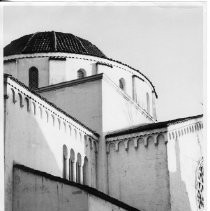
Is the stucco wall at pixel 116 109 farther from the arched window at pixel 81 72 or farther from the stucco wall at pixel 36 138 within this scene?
the arched window at pixel 81 72

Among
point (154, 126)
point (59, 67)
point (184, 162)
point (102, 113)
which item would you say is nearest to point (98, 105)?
point (102, 113)

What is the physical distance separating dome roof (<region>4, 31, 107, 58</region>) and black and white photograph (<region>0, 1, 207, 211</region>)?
52 millimetres

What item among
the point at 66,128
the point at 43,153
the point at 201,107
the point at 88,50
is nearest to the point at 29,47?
the point at 88,50

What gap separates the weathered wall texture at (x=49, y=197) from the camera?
875 cm

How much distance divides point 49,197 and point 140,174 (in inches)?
118

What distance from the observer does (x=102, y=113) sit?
12.4 m

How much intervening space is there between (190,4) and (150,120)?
6584 millimetres

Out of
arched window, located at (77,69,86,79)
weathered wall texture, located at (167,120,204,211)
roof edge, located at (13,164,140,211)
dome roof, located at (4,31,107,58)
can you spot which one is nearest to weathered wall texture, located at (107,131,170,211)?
weathered wall texture, located at (167,120,204,211)

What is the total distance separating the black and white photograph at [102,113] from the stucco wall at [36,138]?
Result: 18 millimetres

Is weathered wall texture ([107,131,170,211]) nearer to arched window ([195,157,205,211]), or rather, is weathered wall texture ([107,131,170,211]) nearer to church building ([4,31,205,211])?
church building ([4,31,205,211])

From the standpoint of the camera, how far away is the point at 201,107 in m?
9.65

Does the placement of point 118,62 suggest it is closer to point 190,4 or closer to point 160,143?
point 160,143

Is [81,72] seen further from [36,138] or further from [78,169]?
[36,138]

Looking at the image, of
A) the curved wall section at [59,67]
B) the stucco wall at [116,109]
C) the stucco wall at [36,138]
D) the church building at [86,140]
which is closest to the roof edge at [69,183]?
the church building at [86,140]
